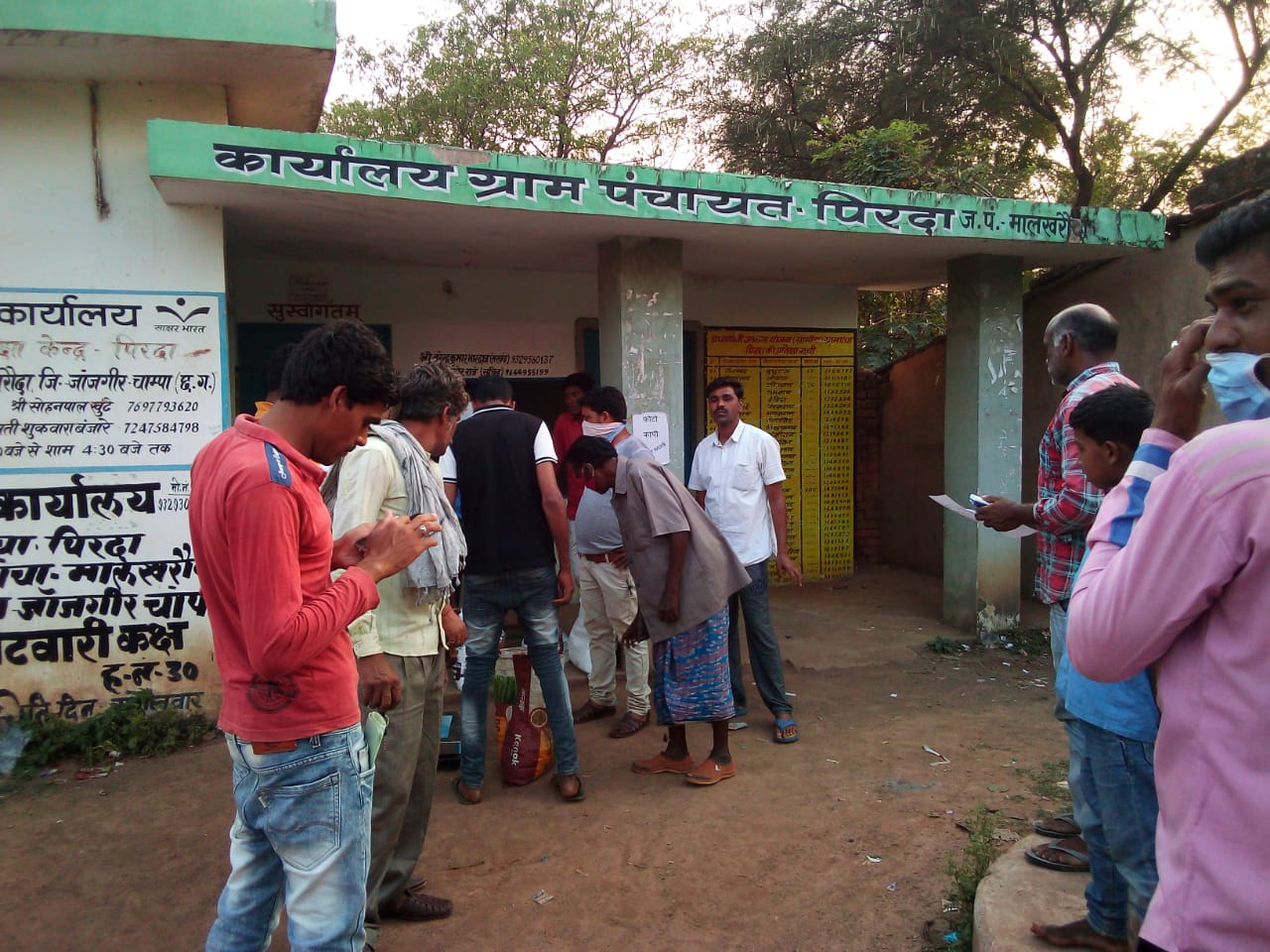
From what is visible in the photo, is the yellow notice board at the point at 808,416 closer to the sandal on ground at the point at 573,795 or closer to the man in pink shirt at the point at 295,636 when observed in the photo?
the sandal on ground at the point at 573,795

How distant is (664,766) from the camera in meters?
4.21

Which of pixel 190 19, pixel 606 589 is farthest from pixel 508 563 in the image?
pixel 190 19

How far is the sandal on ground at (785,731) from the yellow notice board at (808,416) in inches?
145

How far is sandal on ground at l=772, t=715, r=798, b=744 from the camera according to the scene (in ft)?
15.1

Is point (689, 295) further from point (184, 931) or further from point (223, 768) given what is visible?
point (184, 931)

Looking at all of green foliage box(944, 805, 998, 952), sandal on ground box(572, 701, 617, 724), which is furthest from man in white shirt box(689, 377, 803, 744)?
green foliage box(944, 805, 998, 952)

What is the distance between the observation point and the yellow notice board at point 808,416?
26.5 feet

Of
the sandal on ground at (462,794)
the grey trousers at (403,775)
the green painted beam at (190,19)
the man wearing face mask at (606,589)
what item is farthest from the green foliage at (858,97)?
the grey trousers at (403,775)

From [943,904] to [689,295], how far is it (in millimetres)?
5703

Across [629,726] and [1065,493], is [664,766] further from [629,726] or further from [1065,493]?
[1065,493]

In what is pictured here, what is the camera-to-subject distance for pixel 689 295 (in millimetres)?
7781

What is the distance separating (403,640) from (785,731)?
257 centimetres

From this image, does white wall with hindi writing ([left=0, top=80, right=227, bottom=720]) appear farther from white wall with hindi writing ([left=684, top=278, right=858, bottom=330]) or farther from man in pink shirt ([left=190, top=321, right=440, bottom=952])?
white wall with hindi writing ([left=684, top=278, right=858, bottom=330])

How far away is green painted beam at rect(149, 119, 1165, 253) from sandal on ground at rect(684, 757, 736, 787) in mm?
2953
